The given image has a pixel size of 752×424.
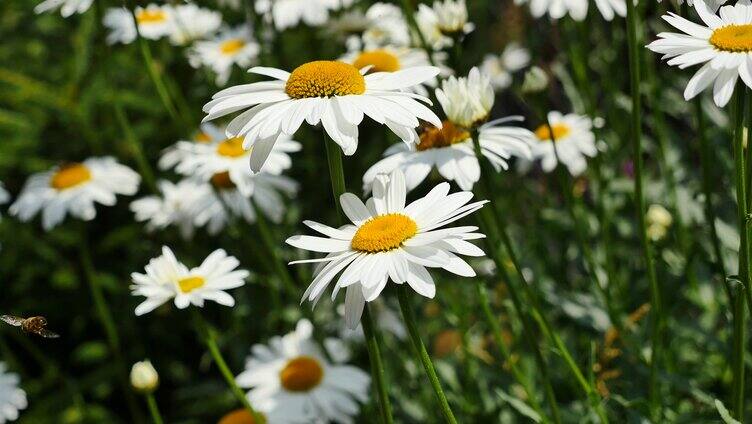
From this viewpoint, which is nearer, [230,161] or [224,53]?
[230,161]

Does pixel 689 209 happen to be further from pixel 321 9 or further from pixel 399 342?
pixel 321 9

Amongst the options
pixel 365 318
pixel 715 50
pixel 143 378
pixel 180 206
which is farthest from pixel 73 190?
pixel 715 50

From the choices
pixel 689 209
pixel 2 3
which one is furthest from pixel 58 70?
pixel 689 209

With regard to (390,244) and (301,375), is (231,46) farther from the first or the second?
(390,244)

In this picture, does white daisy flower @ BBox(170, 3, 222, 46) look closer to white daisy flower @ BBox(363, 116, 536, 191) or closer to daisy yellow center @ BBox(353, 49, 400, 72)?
daisy yellow center @ BBox(353, 49, 400, 72)

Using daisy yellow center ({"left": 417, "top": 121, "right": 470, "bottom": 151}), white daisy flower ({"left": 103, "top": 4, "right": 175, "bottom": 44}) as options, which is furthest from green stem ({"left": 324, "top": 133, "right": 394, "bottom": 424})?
white daisy flower ({"left": 103, "top": 4, "right": 175, "bottom": 44})

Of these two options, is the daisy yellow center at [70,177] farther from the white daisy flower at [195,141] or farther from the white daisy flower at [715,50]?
the white daisy flower at [715,50]
